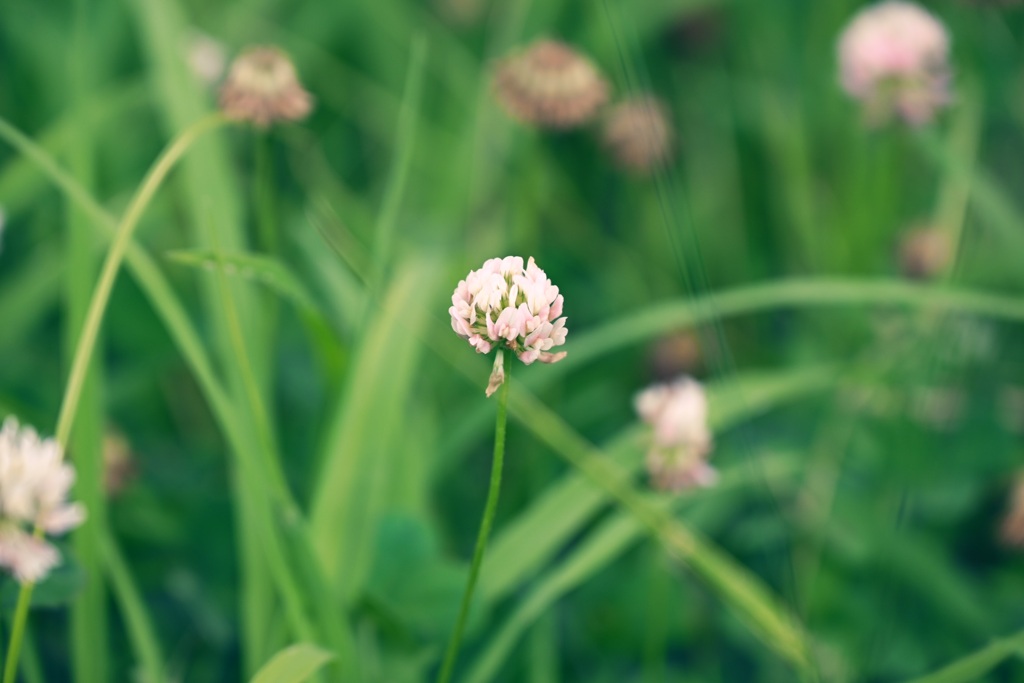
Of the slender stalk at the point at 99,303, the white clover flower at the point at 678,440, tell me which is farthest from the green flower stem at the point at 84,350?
the white clover flower at the point at 678,440

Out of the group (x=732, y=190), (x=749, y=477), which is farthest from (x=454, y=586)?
(x=732, y=190)

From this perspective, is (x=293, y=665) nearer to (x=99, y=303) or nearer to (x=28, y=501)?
(x=28, y=501)

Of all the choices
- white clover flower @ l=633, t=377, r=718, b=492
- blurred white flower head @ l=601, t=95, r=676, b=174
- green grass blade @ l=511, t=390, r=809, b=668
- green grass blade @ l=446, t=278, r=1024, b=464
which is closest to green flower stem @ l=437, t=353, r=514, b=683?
green grass blade @ l=511, t=390, r=809, b=668

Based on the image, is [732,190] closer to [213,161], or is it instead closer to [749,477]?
[749,477]

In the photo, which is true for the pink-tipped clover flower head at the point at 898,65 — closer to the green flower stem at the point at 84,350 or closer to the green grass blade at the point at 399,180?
the green grass blade at the point at 399,180

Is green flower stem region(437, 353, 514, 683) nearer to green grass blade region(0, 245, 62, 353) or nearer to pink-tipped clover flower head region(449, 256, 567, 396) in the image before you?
pink-tipped clover flower head region(449, 256, 567, 396)
